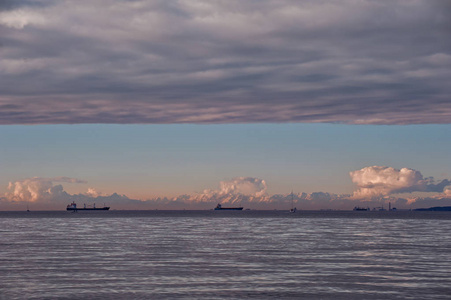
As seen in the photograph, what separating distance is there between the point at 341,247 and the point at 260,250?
39.0 ft

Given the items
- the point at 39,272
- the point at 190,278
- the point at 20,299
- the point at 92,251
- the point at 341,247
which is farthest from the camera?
the point at 341,247

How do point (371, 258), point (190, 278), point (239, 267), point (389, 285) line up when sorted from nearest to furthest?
point (389, 285) → point (190, 278) → point (239, 267) → point (371, 258)

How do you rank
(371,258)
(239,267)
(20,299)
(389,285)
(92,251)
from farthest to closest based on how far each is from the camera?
(92,251), (371,258), (239,267), (389,285), (20,299)

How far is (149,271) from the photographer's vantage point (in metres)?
48.4

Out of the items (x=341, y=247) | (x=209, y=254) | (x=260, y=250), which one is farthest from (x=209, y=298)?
(x=341, y=247)

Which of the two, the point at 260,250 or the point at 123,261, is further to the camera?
the point at 260,250

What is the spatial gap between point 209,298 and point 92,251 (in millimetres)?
34841

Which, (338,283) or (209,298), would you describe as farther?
(338,283)

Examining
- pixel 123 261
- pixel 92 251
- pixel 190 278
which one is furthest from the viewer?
pixel 92 251

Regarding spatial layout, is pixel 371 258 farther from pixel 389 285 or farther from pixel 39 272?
pixel 39 272

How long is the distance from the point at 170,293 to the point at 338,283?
12.2 metres

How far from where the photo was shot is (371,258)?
6084cm

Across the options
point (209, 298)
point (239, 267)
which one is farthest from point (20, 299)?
point (239, 267)

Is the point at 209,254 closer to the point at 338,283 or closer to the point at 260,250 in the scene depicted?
the point at 260,250
